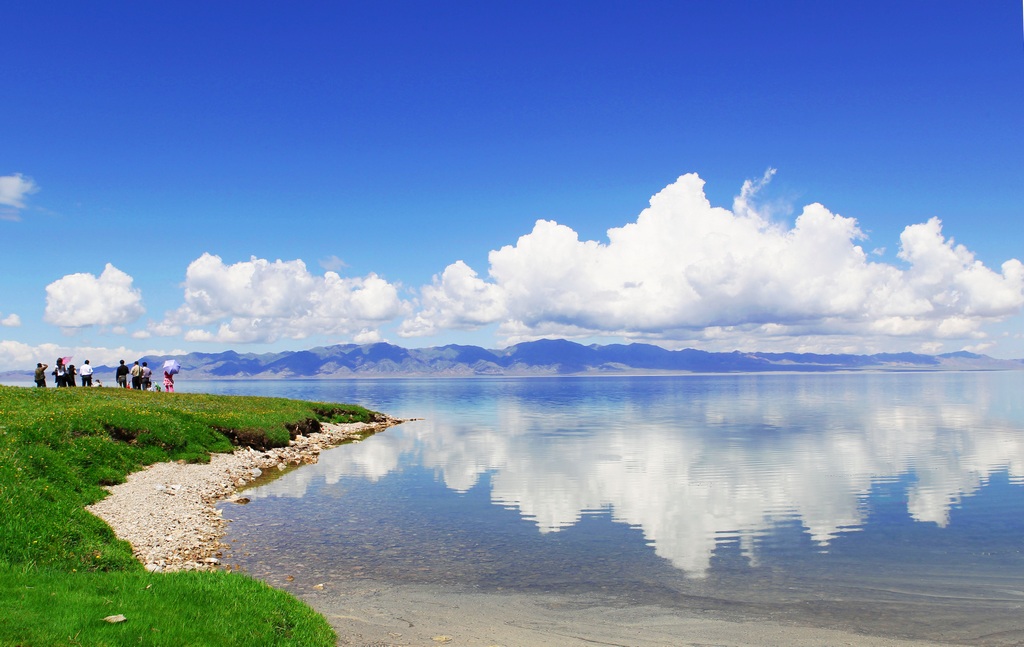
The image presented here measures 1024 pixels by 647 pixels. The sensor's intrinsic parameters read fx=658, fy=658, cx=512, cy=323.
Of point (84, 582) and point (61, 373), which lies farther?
point (61, 373)

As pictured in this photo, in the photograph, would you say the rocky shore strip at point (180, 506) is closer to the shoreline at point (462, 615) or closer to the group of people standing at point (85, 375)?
the shoreline at point (462, 615)

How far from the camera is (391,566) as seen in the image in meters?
24.9

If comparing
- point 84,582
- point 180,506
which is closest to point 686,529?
point 84,582

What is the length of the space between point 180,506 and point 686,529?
24.0 metres

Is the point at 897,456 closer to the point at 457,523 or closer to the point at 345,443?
the point at 457,523

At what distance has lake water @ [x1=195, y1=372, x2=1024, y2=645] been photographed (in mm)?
21469

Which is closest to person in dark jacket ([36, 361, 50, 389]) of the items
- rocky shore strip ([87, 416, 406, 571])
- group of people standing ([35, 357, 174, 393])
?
group of people standing ([35, 357, 174, 393])

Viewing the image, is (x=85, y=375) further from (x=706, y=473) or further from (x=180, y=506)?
(x=706, y=473)

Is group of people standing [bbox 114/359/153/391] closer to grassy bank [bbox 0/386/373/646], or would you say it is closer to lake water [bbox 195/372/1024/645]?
lake water [bbox 195/372/1024/645]

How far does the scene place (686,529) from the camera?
3056cm

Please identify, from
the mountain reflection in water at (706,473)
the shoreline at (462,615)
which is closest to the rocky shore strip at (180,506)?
the shoreline at (462,615)

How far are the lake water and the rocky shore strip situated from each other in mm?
1579

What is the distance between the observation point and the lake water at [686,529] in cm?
2147

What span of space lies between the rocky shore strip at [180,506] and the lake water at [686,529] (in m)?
1.58
